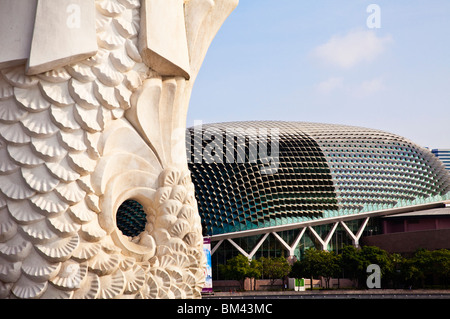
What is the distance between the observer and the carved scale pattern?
30.1 feet

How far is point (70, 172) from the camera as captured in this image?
31.0 feet

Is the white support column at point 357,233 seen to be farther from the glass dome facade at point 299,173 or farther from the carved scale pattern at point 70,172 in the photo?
the carved scale pattern at point 70,172

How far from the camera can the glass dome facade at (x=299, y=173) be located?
58.1 m

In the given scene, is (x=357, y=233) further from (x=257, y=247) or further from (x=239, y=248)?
(x=239, y=248)

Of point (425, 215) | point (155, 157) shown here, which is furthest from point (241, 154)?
point (155, 157)

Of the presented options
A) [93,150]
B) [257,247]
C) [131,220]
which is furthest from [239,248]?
[93,150]

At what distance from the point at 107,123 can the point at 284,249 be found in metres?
51.7

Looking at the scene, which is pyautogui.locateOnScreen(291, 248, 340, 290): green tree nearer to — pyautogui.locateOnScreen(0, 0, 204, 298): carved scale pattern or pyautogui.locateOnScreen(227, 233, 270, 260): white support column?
pyautogui.locateOnScreen(227, 233, 270, 260): white support column

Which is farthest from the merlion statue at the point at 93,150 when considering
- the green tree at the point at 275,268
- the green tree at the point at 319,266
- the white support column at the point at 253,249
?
the white support column at the point at 253,249

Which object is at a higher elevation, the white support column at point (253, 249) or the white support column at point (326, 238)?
the white support column at point (326, 238)

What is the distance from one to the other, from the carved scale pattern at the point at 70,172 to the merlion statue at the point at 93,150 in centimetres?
2

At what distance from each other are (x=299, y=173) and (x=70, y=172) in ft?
175
